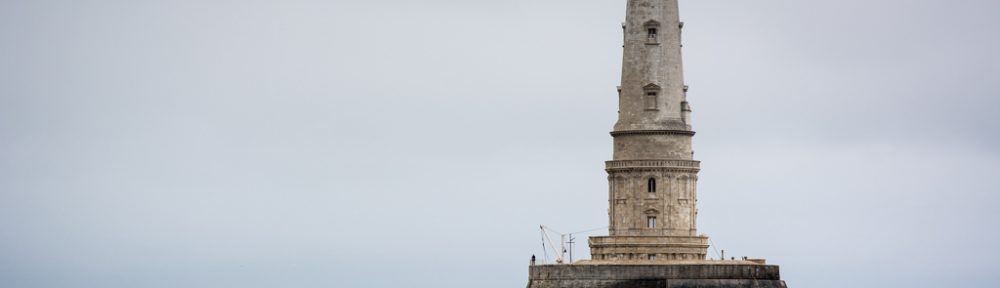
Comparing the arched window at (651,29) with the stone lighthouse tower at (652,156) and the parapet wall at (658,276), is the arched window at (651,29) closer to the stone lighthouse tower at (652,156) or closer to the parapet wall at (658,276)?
the stone lighthouse tower at (652,156)

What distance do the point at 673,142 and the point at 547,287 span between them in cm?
1496

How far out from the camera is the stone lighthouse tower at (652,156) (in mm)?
148250

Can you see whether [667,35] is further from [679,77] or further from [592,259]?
[592,259]

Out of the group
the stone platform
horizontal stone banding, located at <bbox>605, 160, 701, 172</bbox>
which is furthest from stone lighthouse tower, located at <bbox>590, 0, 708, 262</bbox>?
the stone platform

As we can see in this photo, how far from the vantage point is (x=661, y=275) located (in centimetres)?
14025

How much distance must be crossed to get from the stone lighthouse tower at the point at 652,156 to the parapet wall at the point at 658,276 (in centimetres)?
682

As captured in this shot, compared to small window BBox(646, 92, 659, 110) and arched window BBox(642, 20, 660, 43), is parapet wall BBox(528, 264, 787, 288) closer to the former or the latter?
small window BBox(646, 92, 659, 110)

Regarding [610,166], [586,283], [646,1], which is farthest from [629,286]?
[646,1]

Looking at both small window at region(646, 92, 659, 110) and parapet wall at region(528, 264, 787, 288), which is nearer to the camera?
parapet wall at region(528, 264, 787, 288)

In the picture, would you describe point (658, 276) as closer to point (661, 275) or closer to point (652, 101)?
point (661, 275)

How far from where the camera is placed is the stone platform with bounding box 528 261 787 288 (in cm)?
13850

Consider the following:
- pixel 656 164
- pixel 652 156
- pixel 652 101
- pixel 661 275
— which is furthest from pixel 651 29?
pixel 661 275

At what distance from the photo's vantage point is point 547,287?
465ft

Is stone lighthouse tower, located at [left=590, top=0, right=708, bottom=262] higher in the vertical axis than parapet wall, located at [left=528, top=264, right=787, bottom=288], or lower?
higher
